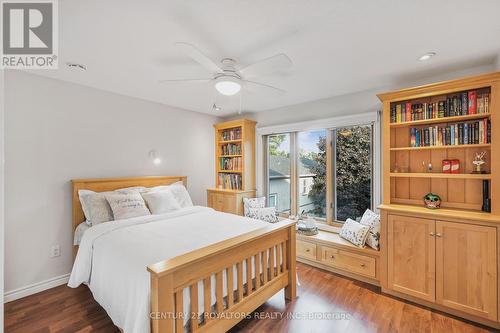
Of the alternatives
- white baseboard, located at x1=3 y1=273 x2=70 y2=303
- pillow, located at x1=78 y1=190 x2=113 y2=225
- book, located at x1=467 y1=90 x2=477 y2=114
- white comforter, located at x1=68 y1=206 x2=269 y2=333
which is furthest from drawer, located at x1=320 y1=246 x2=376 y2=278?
white baseboard, located at x1=3 y1=273 x2=70 y2=303

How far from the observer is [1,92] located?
104cm

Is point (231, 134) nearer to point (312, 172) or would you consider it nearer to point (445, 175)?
point (312, 172)

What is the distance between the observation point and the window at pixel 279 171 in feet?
13.1

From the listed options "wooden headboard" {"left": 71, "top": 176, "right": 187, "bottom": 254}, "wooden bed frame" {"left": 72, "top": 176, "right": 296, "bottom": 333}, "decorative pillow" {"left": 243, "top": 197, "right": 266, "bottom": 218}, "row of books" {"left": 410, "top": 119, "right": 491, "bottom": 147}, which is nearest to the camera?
"wooden bed frame" {"left": 72, "top": 176, "right": 296, "bottom": 333}

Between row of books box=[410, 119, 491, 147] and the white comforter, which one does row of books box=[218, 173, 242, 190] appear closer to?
the white comforter

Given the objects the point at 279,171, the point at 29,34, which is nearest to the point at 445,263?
the point at 279,171

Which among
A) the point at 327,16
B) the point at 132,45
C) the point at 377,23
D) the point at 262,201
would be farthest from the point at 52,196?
the point at 377,23

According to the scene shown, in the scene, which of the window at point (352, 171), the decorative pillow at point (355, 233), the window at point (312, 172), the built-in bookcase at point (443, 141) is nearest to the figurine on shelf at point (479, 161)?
the built-in bookcase at point (443, 141)

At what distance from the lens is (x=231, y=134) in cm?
434

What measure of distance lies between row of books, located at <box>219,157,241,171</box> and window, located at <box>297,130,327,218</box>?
111 cm

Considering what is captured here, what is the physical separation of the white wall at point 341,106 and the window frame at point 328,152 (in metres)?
0.11

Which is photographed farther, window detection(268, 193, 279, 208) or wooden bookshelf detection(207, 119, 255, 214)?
window detection(268, 193, 279, 208)

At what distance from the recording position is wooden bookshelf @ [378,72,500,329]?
199cm

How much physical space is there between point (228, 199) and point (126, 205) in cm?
171
